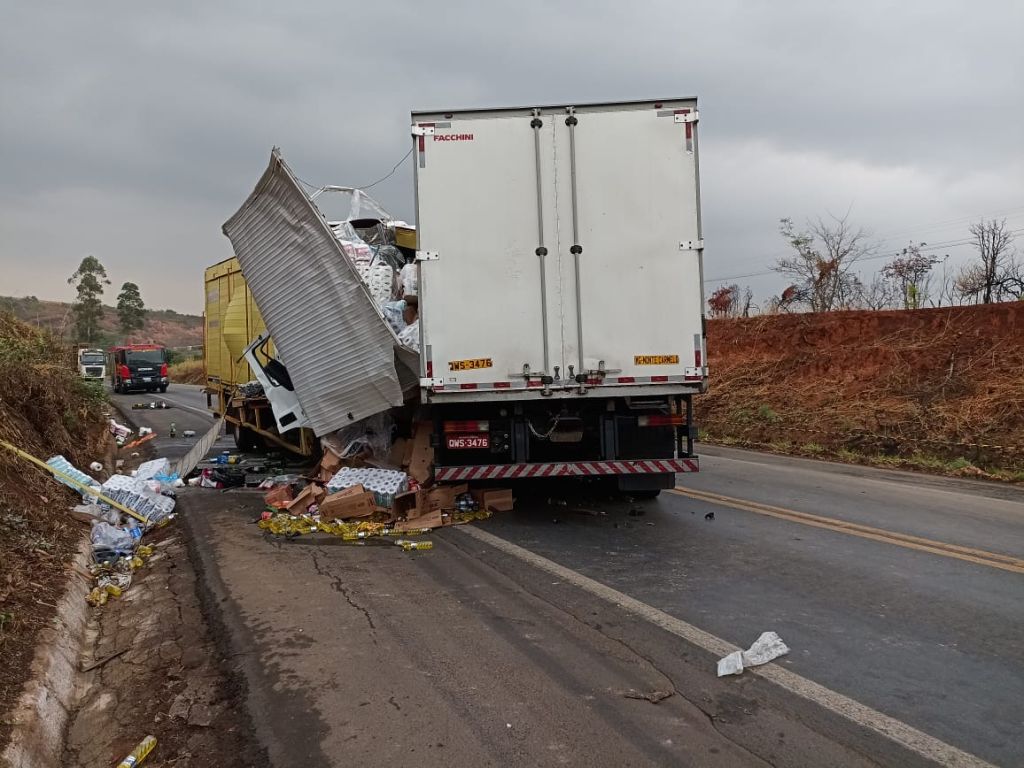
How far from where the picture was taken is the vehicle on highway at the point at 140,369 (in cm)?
3991

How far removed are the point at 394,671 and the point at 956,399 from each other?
13189mm

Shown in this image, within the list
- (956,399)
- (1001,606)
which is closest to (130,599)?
(1001,606)

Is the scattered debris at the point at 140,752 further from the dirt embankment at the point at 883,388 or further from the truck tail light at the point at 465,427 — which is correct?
the dirt embankment at the point at 883,388

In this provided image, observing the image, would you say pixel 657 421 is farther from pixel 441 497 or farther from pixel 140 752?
pixel 140 752

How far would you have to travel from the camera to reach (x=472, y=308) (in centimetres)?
704

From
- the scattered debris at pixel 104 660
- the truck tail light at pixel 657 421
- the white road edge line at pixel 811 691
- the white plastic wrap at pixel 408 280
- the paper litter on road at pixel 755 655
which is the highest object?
the white plastic wrap at pixel 408 280

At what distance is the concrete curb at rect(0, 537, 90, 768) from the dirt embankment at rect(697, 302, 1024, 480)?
11.1 meters

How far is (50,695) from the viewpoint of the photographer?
12.6 feet

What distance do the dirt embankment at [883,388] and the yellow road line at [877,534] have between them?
4736 mm

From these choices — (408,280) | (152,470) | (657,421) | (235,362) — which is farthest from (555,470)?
(235,362)

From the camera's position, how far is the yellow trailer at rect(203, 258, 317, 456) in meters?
11.1

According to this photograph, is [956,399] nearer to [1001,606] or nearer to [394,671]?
[1001,606]

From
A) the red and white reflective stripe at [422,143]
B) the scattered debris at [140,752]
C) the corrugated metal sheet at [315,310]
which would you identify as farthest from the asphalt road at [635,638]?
the red and white reflective stripe at [422,143]

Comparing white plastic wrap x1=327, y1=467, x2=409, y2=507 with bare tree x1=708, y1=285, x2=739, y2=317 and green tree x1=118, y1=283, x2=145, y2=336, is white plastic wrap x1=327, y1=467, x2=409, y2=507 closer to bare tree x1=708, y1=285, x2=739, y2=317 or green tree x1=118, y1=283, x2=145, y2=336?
bare tree x1=708, y1=285, x2=739, y2=317
